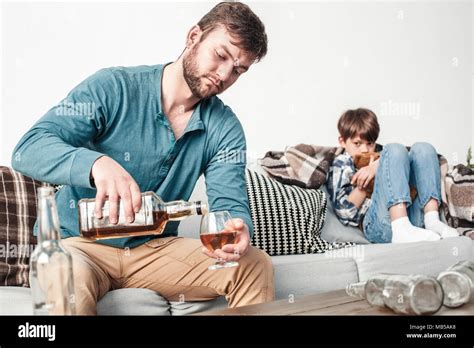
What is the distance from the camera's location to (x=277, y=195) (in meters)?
2.51

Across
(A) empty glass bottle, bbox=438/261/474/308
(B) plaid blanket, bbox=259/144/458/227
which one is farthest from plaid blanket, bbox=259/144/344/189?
(A) empty glass bottle, bbox=438/261/474/308

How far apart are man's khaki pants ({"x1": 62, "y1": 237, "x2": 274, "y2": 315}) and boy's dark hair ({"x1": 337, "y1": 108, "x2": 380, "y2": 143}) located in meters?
1.57

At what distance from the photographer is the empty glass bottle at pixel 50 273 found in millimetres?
895

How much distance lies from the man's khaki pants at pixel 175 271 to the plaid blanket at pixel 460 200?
154cm

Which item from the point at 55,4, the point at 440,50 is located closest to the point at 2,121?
the point at 55,4

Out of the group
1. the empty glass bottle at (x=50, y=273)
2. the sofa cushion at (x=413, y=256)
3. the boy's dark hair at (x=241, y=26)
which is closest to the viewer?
the empty glass bottle at (x=50, y=273)

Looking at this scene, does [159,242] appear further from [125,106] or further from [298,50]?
[298,50]

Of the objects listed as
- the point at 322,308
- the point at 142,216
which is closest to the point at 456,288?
the point at 322,308

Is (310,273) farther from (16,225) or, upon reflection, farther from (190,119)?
(16,225)

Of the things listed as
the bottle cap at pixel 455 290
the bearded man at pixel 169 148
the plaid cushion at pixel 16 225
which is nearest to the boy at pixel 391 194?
the bearded man at pixel 169 148

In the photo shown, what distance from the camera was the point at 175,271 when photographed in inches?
60.1

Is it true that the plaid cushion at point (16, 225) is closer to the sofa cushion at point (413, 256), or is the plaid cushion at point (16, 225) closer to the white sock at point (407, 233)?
the sofa cushion at point (413, 256)

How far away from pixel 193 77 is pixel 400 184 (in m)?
1.32

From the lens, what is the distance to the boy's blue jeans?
2.65 metres
